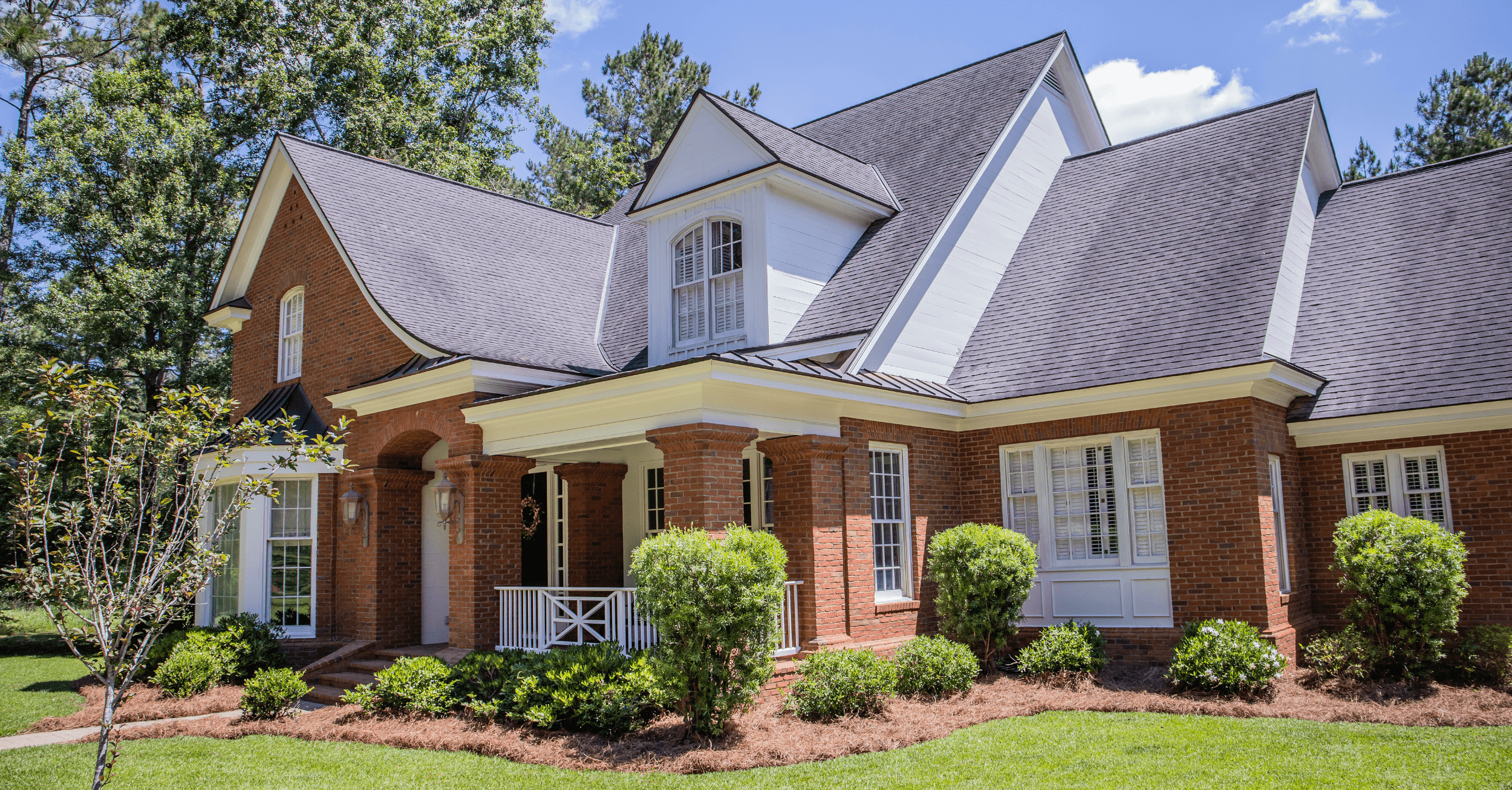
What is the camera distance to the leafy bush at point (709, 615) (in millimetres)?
9492

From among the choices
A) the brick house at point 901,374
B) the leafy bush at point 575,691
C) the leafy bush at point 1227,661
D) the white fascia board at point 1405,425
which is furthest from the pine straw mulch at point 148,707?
the white fascia board at point 1405,425

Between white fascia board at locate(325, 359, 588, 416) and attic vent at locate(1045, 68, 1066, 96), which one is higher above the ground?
attic vent at locate(1045, 68, 1066, 96)

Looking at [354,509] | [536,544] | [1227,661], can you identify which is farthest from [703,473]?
[354,509]

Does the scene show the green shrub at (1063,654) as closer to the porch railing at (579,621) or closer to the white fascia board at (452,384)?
the porch railing at (579,621)

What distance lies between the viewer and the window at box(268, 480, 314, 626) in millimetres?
16062

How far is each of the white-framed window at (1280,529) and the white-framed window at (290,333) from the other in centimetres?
1533

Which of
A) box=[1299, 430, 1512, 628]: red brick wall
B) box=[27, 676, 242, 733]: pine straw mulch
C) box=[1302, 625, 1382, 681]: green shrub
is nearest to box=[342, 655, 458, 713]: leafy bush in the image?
box=[27, 676, 242, 733]: pine straw mulch

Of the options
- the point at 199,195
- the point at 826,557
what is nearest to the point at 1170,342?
the point at 826,557

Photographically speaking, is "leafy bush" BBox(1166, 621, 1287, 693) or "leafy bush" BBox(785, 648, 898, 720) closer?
"leafy bush" BBox(785, 648, 898, 720)

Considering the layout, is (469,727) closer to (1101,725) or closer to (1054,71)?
(1101,725)

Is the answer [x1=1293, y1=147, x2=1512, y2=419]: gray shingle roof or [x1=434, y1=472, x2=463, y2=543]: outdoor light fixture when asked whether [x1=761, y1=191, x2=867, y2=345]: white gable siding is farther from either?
[x1=1293, y1=147, x2=1512, y2=419]: gray shingle roof

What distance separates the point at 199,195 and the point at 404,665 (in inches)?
720

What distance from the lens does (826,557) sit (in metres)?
12.5

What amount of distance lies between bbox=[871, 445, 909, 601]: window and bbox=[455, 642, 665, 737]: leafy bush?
157 inches
